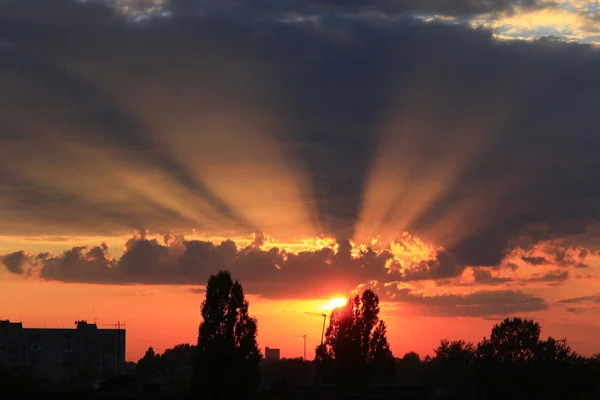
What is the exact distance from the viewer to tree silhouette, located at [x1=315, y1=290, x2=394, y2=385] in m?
139

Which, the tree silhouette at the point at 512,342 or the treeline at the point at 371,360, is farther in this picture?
the tree silhouette at the point at 512,342

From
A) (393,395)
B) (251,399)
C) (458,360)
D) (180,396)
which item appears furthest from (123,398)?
(458,360)

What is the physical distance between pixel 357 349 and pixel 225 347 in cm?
3337

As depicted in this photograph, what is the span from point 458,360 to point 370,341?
3070 cm

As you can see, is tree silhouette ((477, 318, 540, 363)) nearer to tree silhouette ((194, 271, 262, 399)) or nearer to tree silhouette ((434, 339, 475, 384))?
tree silhouette ((434, 339, 475, 384))

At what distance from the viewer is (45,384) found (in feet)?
421

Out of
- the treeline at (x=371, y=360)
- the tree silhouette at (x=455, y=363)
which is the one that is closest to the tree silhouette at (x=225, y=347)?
the treeline at (x=371, y=360)

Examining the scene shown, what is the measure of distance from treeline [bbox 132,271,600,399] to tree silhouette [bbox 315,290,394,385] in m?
0.17

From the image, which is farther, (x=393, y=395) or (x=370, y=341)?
(x=370, y=341)

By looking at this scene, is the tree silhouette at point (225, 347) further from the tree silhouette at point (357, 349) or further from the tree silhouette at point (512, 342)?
the tree silhouette at point (512, 342)

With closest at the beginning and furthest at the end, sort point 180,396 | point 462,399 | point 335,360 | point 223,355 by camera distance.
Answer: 1. point 180,396
2. point 223,355
3. point 462,399
4. point 335,360

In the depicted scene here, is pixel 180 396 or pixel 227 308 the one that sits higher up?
pixel 227 308

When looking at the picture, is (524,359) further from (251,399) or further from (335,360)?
(251,399)

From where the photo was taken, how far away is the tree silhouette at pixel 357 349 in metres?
139
